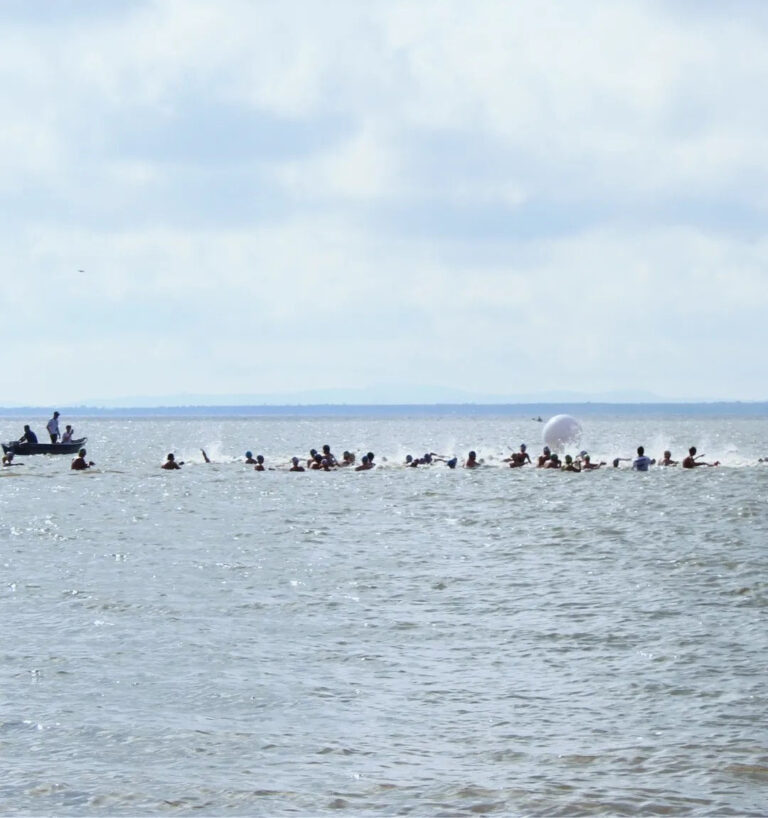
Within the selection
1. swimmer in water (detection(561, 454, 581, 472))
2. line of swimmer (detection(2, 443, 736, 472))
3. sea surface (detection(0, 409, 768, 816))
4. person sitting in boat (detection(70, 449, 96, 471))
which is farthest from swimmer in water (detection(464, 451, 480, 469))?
sea surface (detection(0, 409, 768, 816))

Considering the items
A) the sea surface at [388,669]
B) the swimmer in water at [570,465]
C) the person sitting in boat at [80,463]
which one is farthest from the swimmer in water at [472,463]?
the sea surface at [388,669]

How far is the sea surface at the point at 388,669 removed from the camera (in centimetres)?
1145

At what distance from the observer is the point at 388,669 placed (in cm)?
1611

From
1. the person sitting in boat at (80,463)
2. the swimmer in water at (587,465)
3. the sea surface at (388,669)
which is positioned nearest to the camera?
the sea surface at (388,669)

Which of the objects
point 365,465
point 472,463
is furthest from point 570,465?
point 365,465

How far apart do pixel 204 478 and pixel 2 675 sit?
133 ft

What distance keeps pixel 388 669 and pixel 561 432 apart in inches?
1962

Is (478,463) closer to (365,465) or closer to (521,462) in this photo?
(521,462)

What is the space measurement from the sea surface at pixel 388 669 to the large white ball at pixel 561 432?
1198 inches

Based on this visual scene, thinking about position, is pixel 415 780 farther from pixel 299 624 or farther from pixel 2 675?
pixel 299 624

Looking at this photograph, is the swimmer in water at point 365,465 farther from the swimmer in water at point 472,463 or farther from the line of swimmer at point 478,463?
the swimmer in water at point 472,463

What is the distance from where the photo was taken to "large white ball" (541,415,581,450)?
64938 mm

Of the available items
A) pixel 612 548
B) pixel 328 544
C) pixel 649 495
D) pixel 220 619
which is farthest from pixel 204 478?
pixel 220 619

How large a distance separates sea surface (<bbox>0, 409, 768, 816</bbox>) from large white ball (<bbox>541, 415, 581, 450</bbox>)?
30.4 m
